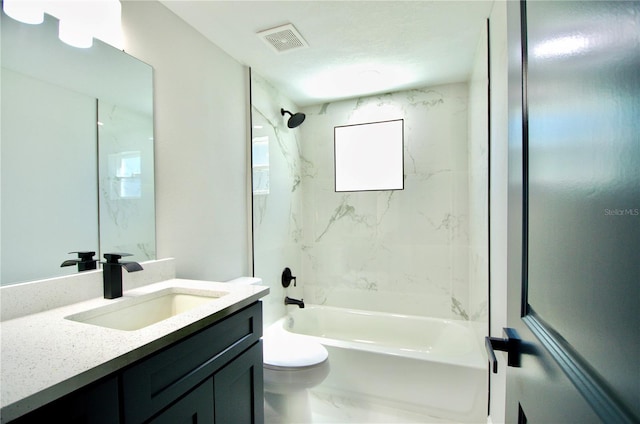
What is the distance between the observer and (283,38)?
5.86ft

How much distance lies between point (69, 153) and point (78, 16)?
1.79ft

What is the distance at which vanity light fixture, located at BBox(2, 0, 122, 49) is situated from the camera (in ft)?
3.24

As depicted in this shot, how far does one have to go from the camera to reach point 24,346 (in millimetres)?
713

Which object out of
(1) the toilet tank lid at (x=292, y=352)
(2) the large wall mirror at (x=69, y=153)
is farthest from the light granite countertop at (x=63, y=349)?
(1) the toilet tank lid at (x=292, y=352)

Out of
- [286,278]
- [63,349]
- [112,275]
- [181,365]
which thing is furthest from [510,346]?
[286,278]

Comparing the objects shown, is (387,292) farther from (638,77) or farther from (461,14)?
(638,77)

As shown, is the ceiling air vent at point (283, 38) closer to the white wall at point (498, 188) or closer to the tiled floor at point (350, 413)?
the white wall at point (498, 188)

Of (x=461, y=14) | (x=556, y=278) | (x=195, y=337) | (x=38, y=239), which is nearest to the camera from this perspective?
(x=556, y=278)

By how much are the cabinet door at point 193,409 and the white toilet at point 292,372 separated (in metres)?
0.72

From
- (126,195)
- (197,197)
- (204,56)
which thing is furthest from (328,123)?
(126,195)

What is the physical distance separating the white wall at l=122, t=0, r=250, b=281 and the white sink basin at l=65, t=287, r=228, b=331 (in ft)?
0.96

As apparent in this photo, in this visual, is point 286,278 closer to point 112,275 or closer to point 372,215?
point 372,215

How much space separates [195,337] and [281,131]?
209cm

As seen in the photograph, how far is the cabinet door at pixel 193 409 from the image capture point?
78 cm
